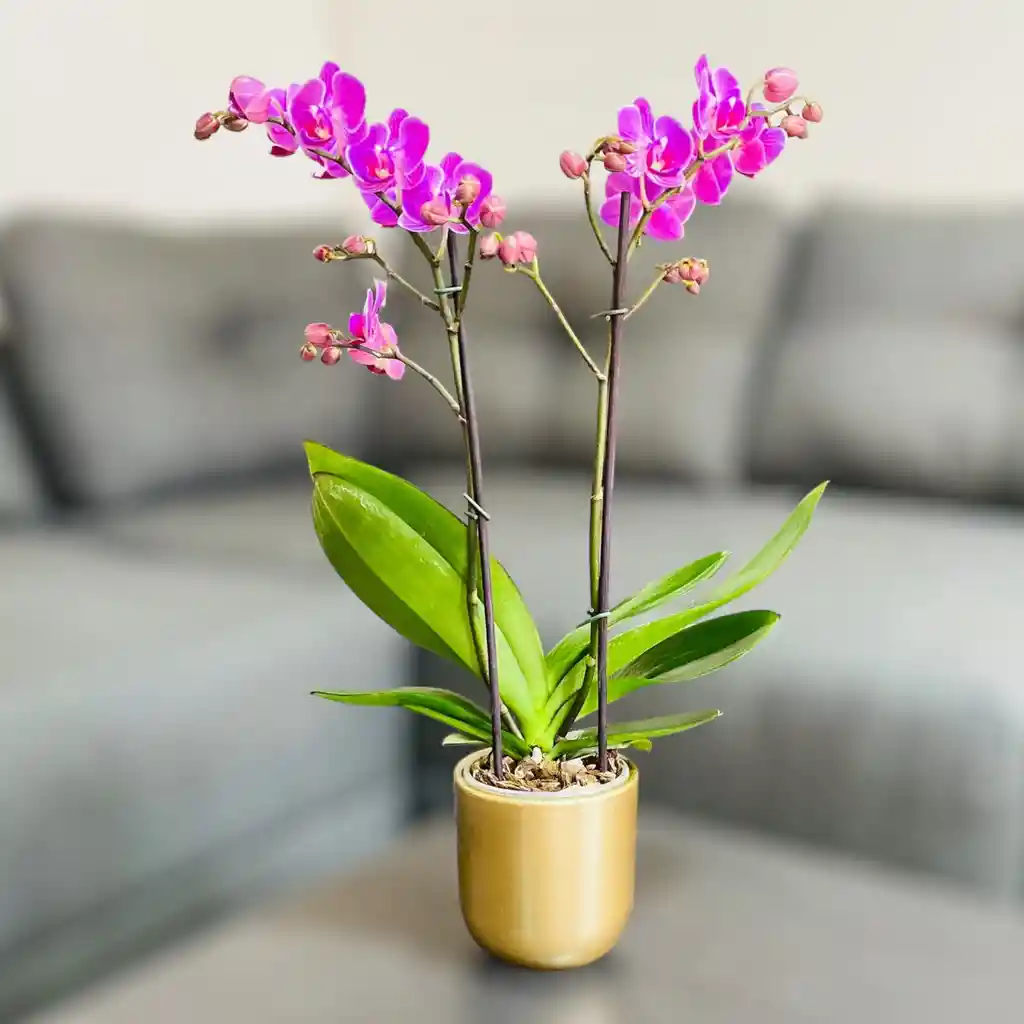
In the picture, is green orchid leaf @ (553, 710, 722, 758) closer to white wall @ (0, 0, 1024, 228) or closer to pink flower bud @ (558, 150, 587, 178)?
pink flower bud @ (558, 150, 587, 178)

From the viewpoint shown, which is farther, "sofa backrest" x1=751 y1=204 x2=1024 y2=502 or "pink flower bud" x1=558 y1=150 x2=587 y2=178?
"sofa backrest" x1=751 y1=204 x2=1024 y2=502

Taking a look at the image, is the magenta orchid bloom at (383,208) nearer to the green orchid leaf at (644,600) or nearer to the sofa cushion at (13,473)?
the green orchid leaf at (644,600)

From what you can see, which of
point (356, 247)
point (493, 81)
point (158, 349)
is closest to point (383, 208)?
point (356, 247)

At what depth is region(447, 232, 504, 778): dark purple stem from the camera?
589 mm

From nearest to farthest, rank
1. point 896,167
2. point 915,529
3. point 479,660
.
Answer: point 479,660 → point 915,529 → point 896,167

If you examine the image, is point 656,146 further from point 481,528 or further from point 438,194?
point 481,528

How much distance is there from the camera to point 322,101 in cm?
55

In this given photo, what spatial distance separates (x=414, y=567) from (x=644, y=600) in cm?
13

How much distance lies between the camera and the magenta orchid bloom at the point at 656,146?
1.88ft

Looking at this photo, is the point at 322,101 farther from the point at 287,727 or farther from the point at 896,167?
the point at 896,167

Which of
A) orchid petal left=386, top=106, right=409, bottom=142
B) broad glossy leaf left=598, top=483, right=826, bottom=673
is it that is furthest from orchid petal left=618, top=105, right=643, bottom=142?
broad glossy leaf left=598, top=483, right=826, bottom=673

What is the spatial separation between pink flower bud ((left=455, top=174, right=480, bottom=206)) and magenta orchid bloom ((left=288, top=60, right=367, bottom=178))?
52 mm

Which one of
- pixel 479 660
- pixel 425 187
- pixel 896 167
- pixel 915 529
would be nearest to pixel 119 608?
pixel 479 660

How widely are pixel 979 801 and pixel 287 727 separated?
0.67 m
